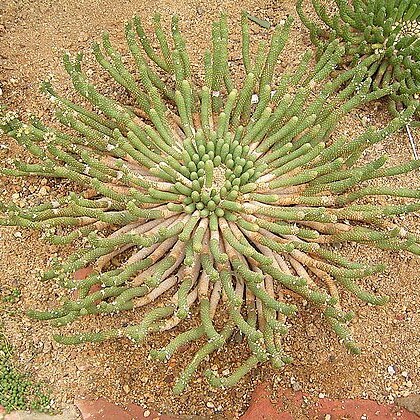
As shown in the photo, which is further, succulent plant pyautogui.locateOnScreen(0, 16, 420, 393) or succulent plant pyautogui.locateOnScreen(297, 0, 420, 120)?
succulent plant pyautogui.locateOnScreen(297, 0, 420, 120)

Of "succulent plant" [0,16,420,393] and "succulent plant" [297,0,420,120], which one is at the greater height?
"succulent plant" [297,0,420,120]

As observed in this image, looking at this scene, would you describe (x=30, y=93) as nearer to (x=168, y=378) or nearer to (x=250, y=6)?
(x=250, y=6)

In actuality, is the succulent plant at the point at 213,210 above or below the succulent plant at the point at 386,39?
below

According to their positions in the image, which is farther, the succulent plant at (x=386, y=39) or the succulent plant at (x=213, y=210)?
the succulent plant at (x=386, y=39)

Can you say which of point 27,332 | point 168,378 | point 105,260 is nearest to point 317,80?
point 105,260
